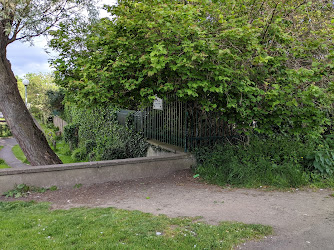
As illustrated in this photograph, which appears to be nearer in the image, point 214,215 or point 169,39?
point 214,215

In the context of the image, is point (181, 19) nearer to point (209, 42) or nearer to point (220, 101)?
point (209, 42)

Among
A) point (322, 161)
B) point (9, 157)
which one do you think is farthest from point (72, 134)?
point (322, 161)

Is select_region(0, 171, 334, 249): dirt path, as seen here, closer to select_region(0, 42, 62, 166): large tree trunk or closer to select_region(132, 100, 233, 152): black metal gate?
select_region(132, 100, 233, 152): black metal gate

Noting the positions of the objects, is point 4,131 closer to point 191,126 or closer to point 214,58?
point 191,126

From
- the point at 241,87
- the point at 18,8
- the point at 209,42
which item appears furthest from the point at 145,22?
the point at 18,8

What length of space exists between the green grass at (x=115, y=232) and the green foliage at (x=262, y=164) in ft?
8.39

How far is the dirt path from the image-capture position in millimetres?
3635

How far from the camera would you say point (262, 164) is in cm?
655

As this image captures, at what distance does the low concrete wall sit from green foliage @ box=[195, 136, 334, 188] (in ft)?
2.36

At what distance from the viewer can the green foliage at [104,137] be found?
9.89 m

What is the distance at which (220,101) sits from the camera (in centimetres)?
662

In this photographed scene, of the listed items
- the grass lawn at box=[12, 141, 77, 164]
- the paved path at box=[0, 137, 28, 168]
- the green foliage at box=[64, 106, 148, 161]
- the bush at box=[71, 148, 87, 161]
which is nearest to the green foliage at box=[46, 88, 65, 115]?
the paved path at box=[0, 137, 28, 168]

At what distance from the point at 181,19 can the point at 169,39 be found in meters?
0.46

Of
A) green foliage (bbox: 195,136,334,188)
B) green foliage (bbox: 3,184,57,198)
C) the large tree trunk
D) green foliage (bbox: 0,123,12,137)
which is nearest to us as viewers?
green foliage (bbox: 3,184,57,198)
